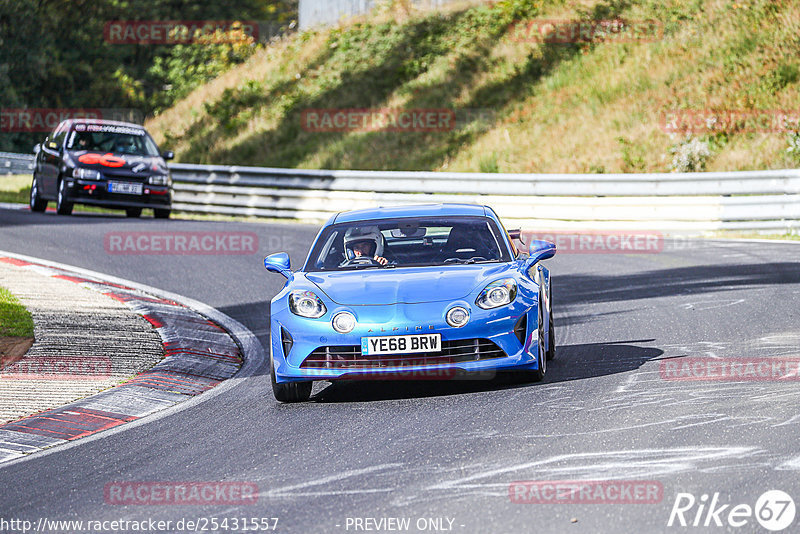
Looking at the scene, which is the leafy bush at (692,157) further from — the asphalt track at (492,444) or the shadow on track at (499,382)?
the shadow on track at (499,382)

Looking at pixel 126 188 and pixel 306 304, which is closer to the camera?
pixel 306 304

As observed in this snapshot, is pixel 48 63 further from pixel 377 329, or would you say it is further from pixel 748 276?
pixel 377 329

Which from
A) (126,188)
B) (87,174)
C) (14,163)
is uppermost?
(14,163)

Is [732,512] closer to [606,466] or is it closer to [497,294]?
[606,466]

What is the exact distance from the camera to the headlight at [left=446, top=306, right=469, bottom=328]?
780 centimetres

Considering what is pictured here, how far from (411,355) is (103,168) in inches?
634

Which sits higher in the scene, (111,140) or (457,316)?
(111,140)

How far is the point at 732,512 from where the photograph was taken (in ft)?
16.2

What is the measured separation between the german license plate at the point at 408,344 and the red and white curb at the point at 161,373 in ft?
4.98

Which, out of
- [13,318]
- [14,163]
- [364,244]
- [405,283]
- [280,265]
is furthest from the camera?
[14,163]

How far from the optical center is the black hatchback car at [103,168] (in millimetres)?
22656

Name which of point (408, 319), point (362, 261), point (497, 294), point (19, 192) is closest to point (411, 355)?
point (408, 319)

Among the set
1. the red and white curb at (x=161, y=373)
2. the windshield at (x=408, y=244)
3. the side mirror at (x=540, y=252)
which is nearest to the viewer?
the red and white curb at (x=161, y=373)

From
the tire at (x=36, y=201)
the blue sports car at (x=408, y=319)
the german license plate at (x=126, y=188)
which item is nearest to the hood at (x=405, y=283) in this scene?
the blue sports car at (x=408, y=319)
